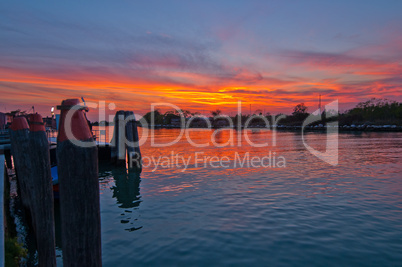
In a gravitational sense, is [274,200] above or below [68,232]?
below

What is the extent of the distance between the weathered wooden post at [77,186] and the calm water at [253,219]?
3.59 m

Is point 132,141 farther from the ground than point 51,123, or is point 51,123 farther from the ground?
point 51,123

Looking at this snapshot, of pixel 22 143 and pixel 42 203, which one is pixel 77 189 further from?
pixel 22 143

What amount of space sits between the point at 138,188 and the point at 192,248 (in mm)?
6799

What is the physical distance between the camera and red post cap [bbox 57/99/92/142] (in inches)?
106

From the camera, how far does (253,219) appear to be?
8328mm

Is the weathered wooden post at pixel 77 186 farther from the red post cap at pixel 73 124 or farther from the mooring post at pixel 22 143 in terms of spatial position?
the mooring post at pixel 22 143

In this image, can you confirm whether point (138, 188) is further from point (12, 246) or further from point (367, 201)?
point (367, 201)

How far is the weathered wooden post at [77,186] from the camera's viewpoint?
266 cm

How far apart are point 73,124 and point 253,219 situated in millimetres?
7013

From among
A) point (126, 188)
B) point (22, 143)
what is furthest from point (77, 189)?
point (126, 188)

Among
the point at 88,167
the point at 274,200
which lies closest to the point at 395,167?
the point at 274,200

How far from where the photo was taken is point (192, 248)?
6520mm

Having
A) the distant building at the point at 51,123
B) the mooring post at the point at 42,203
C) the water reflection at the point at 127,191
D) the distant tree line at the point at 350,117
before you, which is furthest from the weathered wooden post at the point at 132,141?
the distant tree line at the point at 350,117
